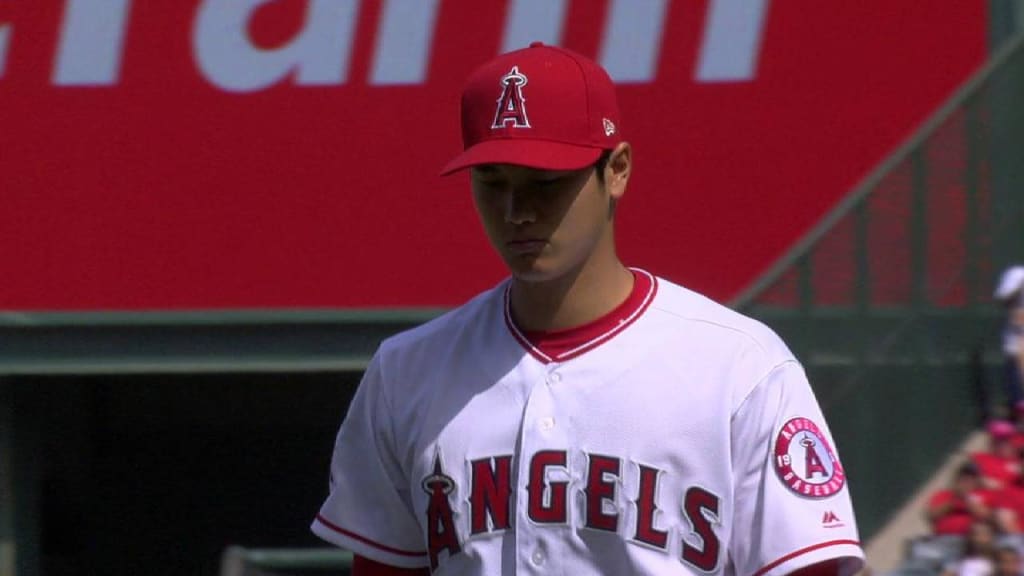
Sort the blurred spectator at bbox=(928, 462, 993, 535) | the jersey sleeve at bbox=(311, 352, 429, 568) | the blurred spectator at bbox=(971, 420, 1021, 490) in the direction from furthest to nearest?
the blurred spectator at bbox=(971, 420, 1021, 490) < the blurred spectator at bbox=(928, 462, 993, 535) < the jersey sleeve at bbox=(311, 352, 429, 568)

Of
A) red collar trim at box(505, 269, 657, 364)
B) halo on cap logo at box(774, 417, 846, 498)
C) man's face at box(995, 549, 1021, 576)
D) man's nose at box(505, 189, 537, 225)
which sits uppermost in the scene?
man's nose at box(505, 189, 537, 225)

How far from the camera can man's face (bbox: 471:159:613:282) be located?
2230 mm

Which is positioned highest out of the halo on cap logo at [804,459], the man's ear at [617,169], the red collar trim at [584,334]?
the man's ear at [617,169]

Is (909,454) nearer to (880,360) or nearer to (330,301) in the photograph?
(880,360)

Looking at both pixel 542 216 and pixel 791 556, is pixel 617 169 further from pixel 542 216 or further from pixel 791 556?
pixel 791 556

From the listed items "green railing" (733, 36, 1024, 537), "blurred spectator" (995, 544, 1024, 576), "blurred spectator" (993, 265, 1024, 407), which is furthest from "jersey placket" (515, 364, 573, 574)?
"blurred spectator" (993, 265, 1024, 407)

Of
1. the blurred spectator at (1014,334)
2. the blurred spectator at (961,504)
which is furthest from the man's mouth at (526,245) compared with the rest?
the blurred spectator at (1014,334)

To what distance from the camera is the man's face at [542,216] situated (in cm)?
223

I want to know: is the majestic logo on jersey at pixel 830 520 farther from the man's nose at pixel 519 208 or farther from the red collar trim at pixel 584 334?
the man's nose at pixel 519 208

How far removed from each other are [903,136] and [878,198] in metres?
1.00

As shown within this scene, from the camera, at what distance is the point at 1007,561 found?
17.1ft

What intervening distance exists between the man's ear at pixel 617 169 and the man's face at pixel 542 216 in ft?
0.10

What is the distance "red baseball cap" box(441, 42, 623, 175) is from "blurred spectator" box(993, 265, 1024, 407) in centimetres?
430

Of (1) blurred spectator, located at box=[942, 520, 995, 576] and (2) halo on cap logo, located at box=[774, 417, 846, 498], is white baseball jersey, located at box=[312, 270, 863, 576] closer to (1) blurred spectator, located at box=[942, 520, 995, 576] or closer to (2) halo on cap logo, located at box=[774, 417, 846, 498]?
(2) halo on cap logo, located at box=[774, 417, 846, 498]
